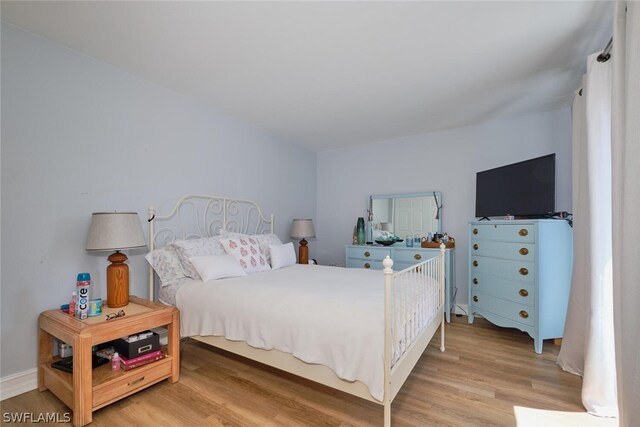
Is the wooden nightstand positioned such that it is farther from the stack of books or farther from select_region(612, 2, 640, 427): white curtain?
select_region(612, 2, 640, 427): white curtain

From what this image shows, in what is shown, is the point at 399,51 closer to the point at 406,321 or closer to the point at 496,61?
the point at 496,61

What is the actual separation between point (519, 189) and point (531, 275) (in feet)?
2.95

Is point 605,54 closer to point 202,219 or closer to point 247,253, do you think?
point 247,253

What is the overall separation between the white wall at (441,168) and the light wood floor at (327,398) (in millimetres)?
1503

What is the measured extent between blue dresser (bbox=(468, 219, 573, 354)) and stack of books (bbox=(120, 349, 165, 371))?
9.95 feet

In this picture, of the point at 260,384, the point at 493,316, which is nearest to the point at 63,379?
the point at 260,384

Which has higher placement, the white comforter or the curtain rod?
the curtain rod

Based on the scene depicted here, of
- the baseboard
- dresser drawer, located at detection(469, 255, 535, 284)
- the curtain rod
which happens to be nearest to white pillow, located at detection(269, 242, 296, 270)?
the baseboard

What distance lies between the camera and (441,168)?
147 inches

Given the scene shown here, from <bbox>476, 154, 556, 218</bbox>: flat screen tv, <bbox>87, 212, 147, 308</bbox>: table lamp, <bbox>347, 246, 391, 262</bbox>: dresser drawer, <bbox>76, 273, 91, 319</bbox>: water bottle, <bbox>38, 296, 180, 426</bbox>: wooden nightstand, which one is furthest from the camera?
<bbox>347, 246, 391, 262</bbox>: dresser drawer

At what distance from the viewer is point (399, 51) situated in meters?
2.01

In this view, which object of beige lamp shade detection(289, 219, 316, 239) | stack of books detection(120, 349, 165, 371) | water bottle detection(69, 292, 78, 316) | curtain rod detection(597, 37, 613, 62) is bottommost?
stack of books detection(120, 349, 165, 371)

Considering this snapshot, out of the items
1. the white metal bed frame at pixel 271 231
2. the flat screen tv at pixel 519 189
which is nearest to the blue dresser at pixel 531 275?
the flat screen tv at pixel 519 189

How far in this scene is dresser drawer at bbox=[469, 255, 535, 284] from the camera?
255 cm
